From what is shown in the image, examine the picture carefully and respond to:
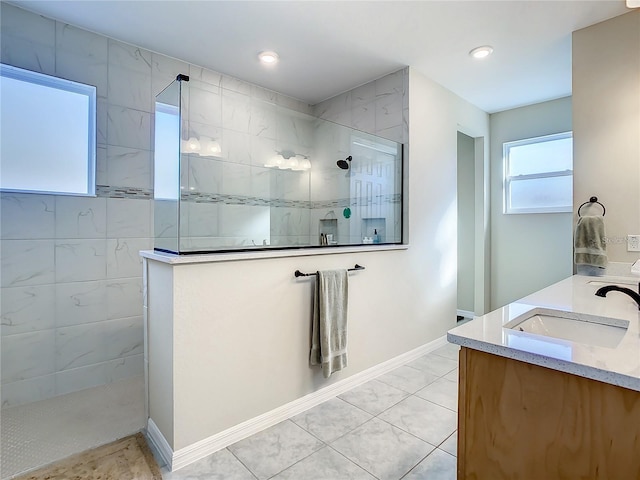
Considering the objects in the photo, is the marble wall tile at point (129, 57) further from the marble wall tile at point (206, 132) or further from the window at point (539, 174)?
the window at point (539, 174)

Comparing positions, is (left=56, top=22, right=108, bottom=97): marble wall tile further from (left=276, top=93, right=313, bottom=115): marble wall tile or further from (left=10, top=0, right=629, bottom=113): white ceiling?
(left=276, top=93, right=313, bottom=115): marble wall tile

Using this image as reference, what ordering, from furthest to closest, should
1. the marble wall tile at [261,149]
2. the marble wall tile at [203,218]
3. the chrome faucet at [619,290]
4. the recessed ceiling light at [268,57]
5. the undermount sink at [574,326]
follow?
the marble wall tile at [261,149] < the recessed ceiling light at [268,57] < the marble wall tile at [203,218] < the chrome faucet at [619,290] < the undermount sink at [574,326]

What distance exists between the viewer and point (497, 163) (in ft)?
13.0

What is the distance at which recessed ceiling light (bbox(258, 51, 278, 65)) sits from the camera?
2.71 metres

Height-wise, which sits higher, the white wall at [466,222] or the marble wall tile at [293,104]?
the marble wall tile at [293,104]

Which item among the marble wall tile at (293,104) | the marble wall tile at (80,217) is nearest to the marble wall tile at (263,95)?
the marble wall tile at (293,104)

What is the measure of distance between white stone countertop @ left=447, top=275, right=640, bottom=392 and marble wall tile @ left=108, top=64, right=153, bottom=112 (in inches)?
109

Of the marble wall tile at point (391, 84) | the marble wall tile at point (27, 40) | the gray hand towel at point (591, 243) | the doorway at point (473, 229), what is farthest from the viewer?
the doorway at point (473, 229)

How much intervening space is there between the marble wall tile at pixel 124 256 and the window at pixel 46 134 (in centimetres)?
41

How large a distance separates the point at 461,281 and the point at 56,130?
439cm

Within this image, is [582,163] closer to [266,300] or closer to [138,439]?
[266,300]

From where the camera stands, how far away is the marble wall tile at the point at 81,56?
7.43 feet

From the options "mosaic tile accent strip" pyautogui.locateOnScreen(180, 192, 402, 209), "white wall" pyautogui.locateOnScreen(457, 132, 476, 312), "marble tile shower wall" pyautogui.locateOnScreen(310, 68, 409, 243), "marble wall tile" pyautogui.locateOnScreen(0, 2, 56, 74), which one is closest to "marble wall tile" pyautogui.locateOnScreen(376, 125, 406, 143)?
"marble tile shower wall" pyautogui.locateOnScreen(310, 68, 409, 243)

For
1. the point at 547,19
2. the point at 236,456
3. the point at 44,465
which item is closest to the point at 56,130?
the point at 44,465
